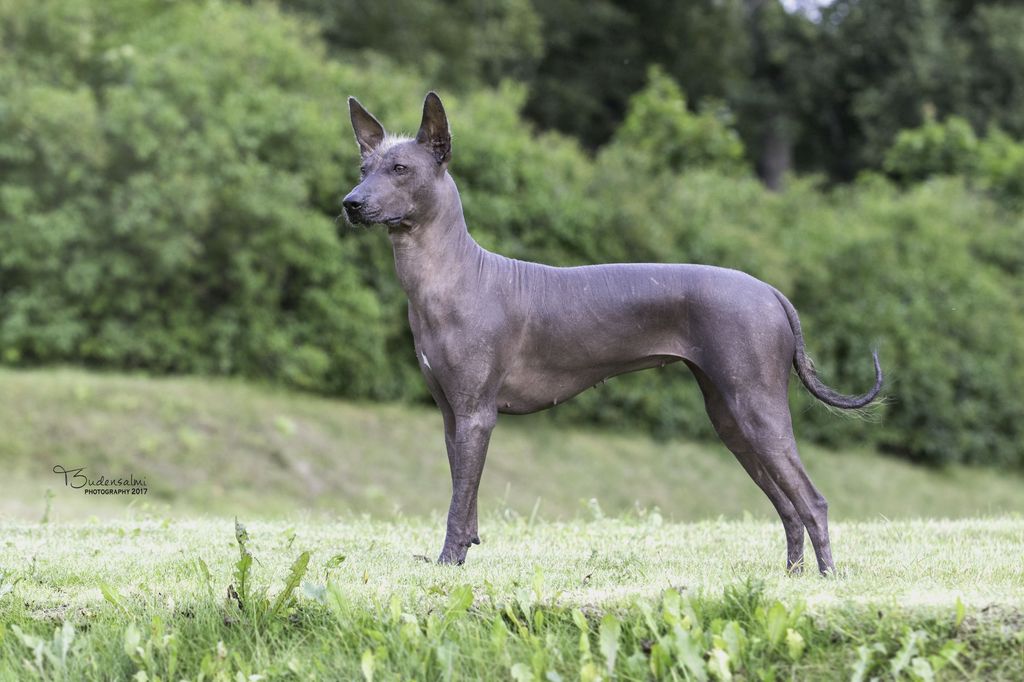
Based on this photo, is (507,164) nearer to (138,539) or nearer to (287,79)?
(287,79)

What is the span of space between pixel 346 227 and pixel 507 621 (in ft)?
41.3

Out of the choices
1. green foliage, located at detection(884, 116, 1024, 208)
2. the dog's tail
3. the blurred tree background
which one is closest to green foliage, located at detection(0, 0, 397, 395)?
the blurred tree background

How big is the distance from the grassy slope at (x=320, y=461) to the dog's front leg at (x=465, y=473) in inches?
255

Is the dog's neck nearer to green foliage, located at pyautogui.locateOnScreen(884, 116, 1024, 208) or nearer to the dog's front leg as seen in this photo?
the dog's front leg

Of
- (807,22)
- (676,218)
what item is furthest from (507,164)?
(807,22)

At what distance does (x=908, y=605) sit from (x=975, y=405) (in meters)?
17.2

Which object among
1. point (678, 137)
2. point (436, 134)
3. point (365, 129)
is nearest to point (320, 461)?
point (365, 129)

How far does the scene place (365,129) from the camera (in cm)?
657

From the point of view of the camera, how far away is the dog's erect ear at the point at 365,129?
21.4 ft

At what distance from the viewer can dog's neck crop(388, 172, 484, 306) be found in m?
6.33

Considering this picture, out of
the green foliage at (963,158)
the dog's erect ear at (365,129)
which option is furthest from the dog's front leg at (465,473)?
the green foliage at (963,158)

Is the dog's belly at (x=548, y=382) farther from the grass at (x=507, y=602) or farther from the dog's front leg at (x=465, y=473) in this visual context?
the grass at (x=507, y=602)

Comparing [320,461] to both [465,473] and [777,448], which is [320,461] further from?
[777,448]

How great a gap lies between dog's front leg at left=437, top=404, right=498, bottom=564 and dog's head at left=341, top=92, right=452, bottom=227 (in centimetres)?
108
